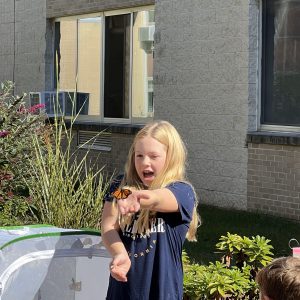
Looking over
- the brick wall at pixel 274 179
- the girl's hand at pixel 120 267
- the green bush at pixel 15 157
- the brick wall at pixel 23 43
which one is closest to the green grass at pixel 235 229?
the brick wall at pixel 274 179

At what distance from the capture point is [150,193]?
3.18 metres

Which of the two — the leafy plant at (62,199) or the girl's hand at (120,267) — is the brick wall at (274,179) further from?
the girl's hand at (120,267)

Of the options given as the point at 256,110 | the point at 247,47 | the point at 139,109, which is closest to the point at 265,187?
the point at 256,110

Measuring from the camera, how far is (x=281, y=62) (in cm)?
1031

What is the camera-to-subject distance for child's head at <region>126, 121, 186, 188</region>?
11.3ft

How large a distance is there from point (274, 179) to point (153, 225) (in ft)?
22.6

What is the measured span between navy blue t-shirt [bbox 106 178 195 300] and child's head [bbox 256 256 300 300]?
2.77 feet

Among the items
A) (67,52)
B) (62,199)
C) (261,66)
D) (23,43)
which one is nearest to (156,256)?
(62,199)

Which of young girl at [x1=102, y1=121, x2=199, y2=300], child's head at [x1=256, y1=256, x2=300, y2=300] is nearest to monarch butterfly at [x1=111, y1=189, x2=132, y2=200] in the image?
young girl at [x1=102, y1=121, x2=199, y2=300]

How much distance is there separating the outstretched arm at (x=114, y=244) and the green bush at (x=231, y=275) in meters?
0.98

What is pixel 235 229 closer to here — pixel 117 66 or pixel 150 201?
pixel 117 66

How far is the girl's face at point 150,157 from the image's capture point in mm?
3416

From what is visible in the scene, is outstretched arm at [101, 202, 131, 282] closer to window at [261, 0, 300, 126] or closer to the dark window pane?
window at [261, 0, 300, 126]

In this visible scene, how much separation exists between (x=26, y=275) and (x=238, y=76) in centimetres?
731
